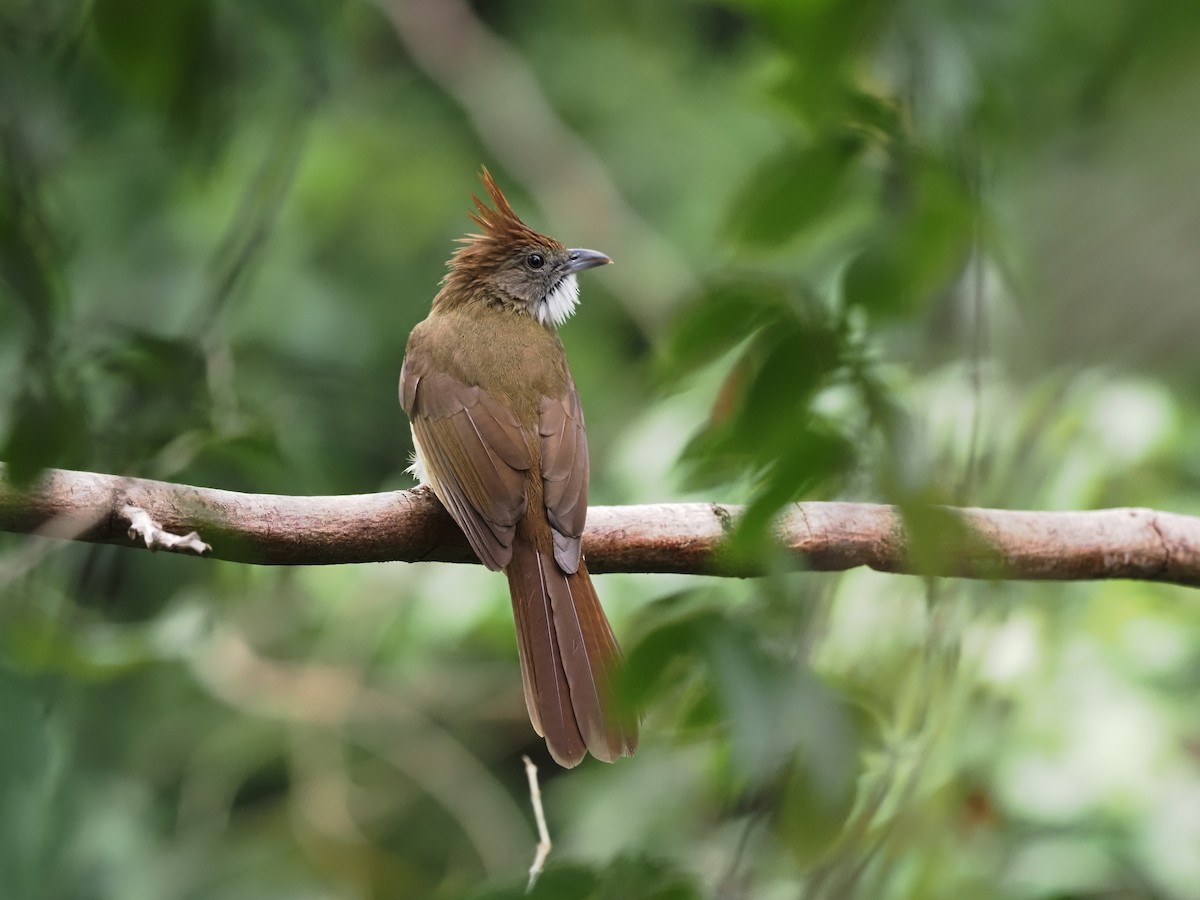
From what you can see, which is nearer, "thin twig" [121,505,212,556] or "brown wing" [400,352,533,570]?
"thin twig" [121,505,212,556]

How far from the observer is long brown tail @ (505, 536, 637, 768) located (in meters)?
2.55

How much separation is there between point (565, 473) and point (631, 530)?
0.35 meters

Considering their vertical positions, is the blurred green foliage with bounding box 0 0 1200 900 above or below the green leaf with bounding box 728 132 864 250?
below

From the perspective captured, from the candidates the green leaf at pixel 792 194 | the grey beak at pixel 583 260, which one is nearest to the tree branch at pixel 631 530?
the green leaf at pixel 792 194

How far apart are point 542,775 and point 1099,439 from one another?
433 centimetres

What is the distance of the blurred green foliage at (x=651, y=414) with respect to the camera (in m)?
1.24

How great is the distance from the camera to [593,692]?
2656mm

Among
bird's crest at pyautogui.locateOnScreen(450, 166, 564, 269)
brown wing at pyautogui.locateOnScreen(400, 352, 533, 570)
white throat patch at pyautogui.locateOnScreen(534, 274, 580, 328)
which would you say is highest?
bird's crest at pyautogui.locateOnScreen(450, 166, 564, 269)

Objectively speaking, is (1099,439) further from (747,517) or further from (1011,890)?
(747,517)

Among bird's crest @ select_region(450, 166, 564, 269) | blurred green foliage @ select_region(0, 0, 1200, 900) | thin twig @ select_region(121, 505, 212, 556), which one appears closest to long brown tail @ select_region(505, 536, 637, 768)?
blurred green foliage @ select_region(0, 0, 1200, 900)

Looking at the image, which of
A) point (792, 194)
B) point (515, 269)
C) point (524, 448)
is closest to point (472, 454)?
point (524, 448)

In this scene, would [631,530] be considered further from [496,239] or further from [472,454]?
[496,239]

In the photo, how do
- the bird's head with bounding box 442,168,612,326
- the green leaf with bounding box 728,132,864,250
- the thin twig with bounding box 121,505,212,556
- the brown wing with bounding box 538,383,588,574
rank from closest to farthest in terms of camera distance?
the green leaf with bounding box 728,132,864,250 < the thin twig with bounding box 121,505,212,556 < the brown wing with bounding box 538,383,588,574 < the bird's head with bounding box 442,168,612,326

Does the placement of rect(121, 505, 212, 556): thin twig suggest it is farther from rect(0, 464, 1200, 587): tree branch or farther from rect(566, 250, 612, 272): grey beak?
rect(566, 250, 612, 272): grey beak
